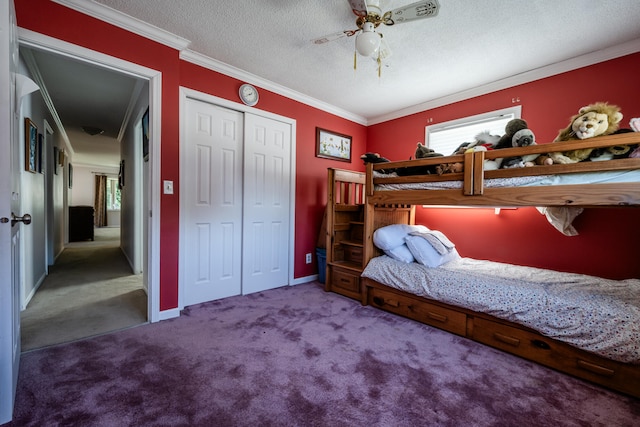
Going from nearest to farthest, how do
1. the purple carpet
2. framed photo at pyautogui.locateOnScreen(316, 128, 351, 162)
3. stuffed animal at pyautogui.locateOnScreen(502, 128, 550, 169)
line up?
the purple carpet → stuffed animal at pyautogui.locateOnScreen(502, 128, 550, 169) → framed photo at pyautogui.locateOnScreen(316, 128, 351, 162)

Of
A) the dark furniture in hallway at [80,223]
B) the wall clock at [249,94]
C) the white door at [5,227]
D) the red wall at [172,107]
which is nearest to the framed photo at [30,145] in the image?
the red wall at [172,107]

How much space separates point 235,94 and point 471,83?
2.57 m

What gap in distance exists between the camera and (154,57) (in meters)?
2.18

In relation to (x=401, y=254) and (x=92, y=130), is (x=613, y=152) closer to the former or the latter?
(x=401, y=254)

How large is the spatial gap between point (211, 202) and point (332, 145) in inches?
73.4

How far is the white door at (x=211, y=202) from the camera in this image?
2598 mm

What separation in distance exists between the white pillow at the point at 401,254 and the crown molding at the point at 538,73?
6.50 ft

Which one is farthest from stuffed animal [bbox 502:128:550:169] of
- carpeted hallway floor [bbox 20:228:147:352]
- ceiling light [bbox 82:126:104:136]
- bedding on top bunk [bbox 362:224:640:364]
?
ceiling light [bbox 82:126:104:136]

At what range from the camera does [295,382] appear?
1521 millimetres

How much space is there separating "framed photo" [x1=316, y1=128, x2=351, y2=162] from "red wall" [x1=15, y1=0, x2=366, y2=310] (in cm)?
9

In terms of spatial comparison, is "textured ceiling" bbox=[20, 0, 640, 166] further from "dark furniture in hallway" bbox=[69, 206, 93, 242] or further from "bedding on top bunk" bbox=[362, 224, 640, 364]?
"dark furniture in hallway" bbox=[69, 206, 93, 242]

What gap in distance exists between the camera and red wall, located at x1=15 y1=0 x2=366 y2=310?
180cm

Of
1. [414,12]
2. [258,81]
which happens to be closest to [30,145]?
[258,81]

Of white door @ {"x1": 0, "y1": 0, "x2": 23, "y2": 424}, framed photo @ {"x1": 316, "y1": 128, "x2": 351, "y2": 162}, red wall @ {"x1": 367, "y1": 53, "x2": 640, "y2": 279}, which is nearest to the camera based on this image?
white door @ {"x1": 0, "y1": 0, "x2": 23, "y2": 424}
